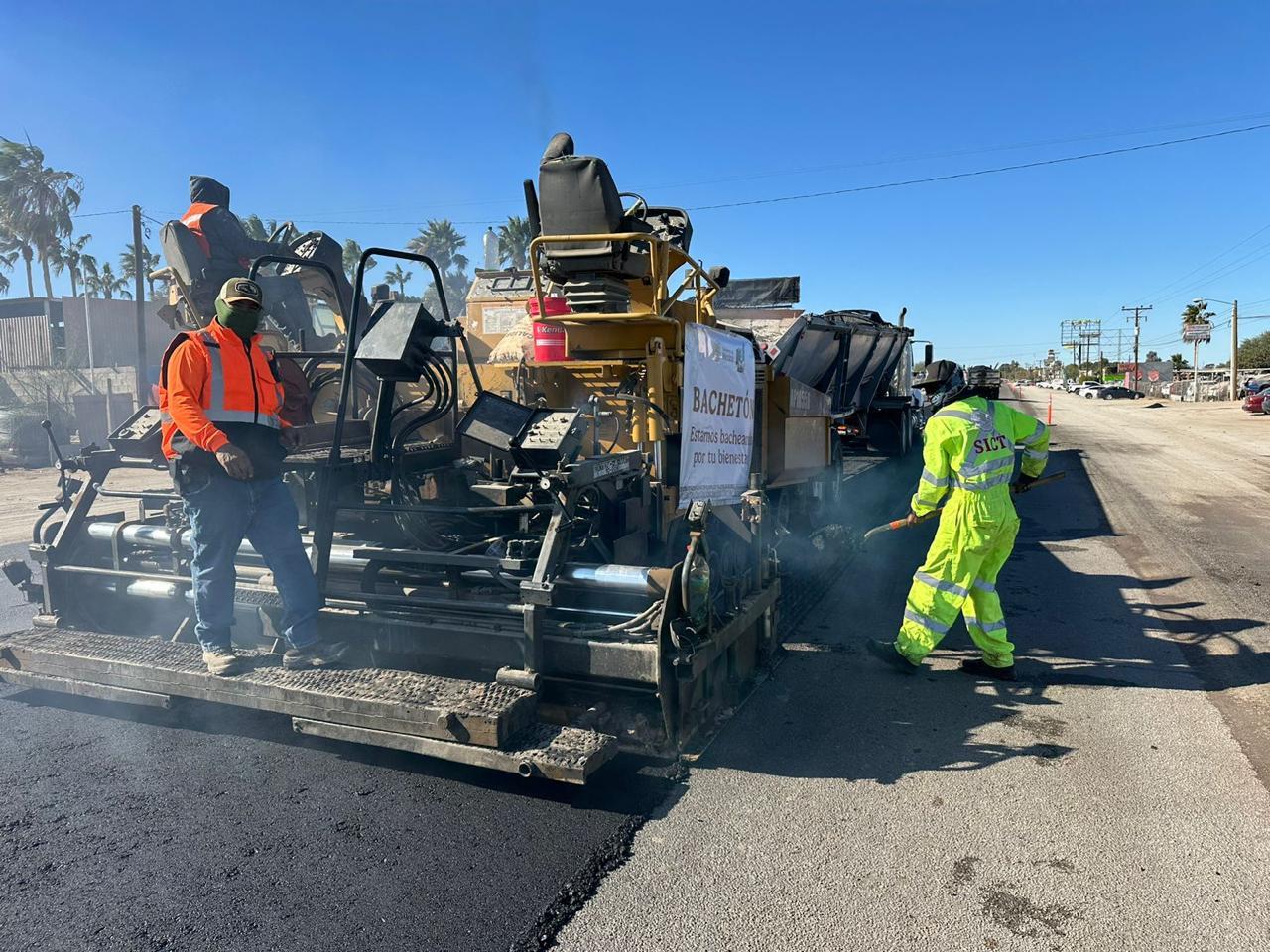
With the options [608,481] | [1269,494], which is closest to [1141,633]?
[608,481]

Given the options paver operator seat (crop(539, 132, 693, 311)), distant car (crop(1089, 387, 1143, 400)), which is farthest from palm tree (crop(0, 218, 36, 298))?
distant car (crop(1089, 387, 1143, 400))

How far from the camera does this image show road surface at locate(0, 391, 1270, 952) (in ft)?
8.75

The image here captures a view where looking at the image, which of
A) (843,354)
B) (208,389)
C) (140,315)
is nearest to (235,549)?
(208,389)

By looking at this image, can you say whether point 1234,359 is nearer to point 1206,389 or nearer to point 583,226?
point 1206,389

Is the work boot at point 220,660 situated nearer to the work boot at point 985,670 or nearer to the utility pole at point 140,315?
the work boot at point 985,670

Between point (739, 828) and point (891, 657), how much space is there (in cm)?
210

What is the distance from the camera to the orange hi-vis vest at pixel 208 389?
3.60 meters

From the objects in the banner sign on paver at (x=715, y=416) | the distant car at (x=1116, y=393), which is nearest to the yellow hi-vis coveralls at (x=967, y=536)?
the banner sign on paver at (x=715, y=416)

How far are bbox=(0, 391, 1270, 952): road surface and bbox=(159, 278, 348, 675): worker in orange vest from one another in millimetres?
578

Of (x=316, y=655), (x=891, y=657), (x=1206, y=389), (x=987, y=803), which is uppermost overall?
(x=1206, y=389)

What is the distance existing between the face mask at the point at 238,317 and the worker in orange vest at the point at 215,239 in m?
1.83

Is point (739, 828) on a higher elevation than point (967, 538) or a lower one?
lower

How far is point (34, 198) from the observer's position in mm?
40188

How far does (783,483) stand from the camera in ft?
21.7
